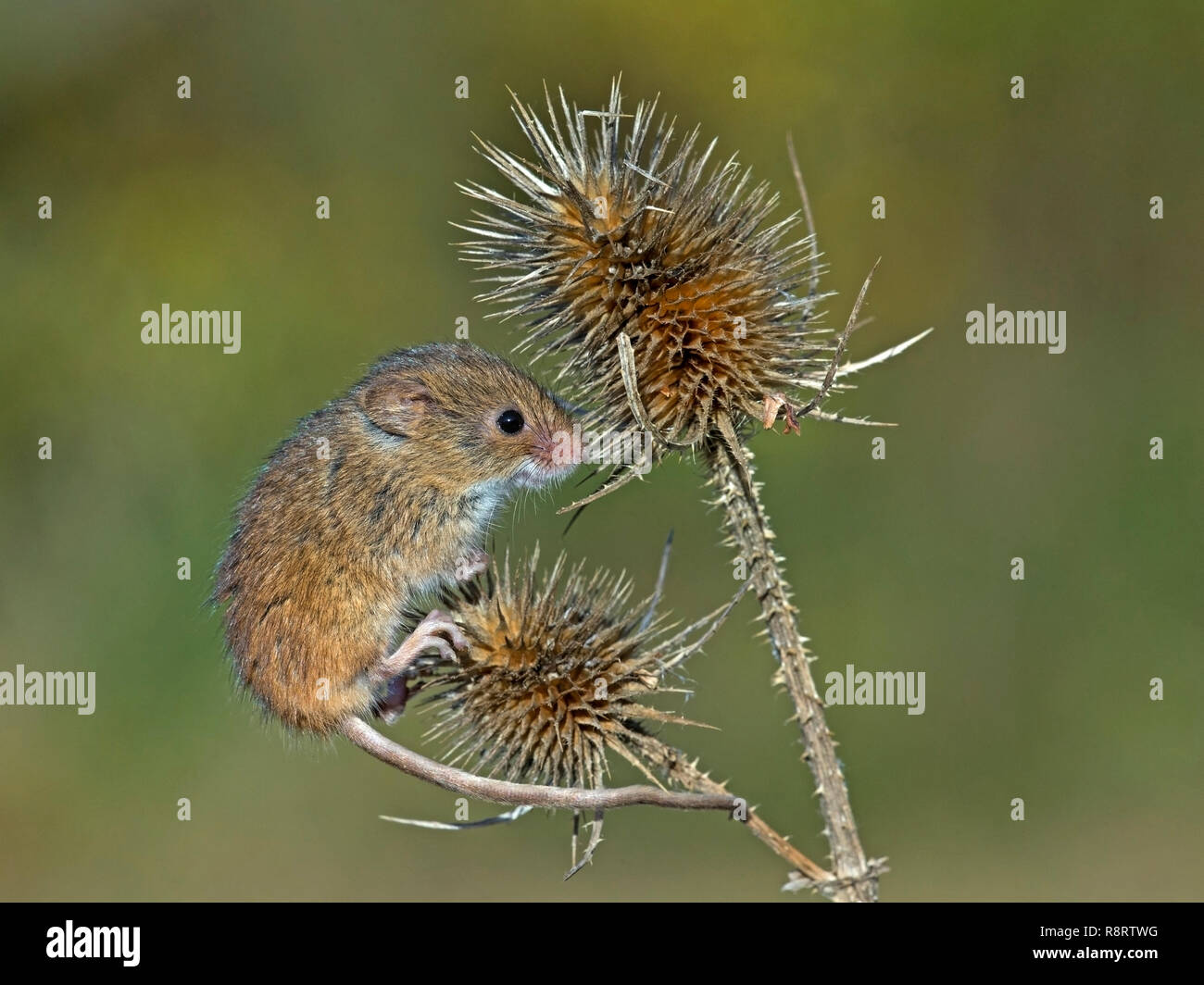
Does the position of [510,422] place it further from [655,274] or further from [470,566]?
[655,274]

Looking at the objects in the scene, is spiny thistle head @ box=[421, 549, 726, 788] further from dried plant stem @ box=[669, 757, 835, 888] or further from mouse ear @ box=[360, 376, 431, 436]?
mouse ear @ box=[360, 376, 431, 436]

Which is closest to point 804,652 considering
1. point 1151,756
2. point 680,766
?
point 680,766

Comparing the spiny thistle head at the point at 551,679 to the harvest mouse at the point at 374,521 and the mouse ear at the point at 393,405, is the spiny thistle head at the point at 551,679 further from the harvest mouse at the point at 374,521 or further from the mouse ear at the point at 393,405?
the mouse ear at the point at 393,405

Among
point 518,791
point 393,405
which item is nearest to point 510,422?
point 393,405

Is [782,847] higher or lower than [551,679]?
lower

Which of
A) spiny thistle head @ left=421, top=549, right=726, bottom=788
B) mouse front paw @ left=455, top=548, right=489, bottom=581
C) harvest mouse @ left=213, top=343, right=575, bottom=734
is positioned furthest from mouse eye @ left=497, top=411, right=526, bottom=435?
spiny thistle head @ left=421, top=549, right=726, bottom=788

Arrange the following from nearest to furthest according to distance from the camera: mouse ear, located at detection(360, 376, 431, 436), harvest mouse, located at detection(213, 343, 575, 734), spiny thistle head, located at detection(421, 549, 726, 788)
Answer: spiny thistle head, located at detection(421, 549, 726, 788), harvest mouse, located at detection(213, 343, 575, 734), mouse ear, located at detection(360, 376, 431, 436)
